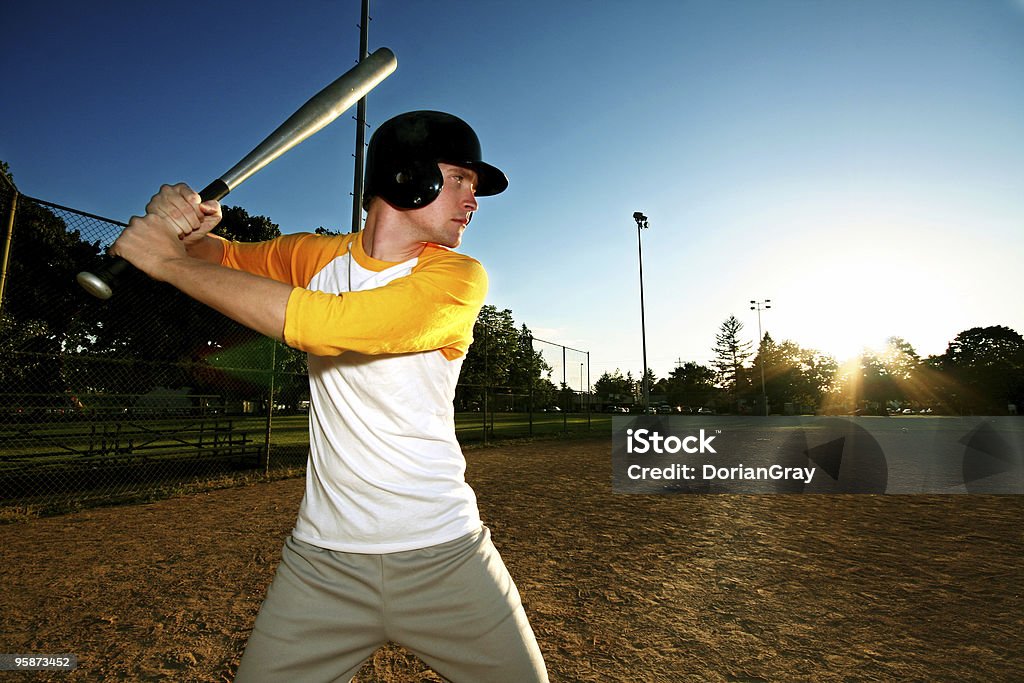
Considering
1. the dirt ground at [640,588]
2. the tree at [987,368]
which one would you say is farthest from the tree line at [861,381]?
the dirt ground at [640,588]

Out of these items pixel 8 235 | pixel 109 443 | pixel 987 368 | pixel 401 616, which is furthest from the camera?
pixel 987 368

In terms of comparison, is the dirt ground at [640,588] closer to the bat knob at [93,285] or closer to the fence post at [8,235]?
the bat knob at [93,285]

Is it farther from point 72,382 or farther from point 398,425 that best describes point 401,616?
point 72,382

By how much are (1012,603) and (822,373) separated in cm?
9702

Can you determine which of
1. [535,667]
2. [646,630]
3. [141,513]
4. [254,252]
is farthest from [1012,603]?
[141,513]

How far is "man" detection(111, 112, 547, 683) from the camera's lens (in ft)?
4.13

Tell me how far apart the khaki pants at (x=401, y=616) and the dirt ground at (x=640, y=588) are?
2280mm

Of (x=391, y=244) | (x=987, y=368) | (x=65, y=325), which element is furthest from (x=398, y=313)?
(x=987, y=368)

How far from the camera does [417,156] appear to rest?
5.18 feet

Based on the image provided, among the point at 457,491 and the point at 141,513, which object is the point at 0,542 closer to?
the point at 141,513

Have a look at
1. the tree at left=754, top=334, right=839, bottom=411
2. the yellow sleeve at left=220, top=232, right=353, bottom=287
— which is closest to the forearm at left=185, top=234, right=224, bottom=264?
the yellow sleeve at left=220, top=232, right=353, bottom=287

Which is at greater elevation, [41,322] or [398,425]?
[41,322]

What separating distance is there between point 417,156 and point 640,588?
436 centimetres

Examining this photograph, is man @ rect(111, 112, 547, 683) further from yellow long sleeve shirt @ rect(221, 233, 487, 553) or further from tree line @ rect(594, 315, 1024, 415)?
tree line @ rect(594, 315, 1024, 415)
